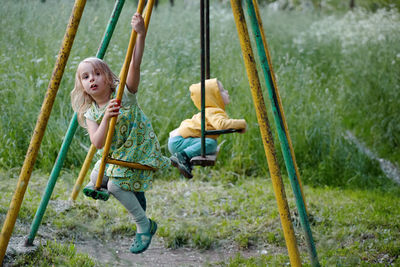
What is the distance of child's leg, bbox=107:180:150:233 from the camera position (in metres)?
2.67

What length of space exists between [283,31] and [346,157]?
5974 mm

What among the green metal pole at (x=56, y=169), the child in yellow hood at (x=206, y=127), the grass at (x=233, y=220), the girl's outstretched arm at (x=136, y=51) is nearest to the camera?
the girl's outstretched arm at (x=136, y=51)

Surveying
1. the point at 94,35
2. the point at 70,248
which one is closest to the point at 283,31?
the point at 94,35

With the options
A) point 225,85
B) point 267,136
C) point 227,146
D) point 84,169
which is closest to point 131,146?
point 267,136

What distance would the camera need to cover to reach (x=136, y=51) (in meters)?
2.56

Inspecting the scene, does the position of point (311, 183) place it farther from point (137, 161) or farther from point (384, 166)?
point (137, 161)

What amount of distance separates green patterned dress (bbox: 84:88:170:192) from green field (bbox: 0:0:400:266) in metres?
0.44

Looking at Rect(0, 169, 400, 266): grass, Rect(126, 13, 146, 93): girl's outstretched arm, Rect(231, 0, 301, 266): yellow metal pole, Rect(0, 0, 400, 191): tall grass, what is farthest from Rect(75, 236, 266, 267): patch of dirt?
Rect(0, 0, 400, 191): tall grass

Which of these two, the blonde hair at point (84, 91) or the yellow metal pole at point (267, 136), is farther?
the blonde hair at point (84, 91)

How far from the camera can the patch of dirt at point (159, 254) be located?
3494mm

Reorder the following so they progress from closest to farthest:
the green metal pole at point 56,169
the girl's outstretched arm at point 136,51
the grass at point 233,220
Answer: the girl's outstretched arm at point 136,51 → the green metal pole at point 56,169 → the grass at point 233,220

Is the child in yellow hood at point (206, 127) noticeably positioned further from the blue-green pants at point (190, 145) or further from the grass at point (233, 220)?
the grass at point (233, 220)

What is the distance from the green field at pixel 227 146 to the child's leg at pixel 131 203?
1.22 feet

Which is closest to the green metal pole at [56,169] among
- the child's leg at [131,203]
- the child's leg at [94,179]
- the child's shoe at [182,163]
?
the child's leg at [94,179]
